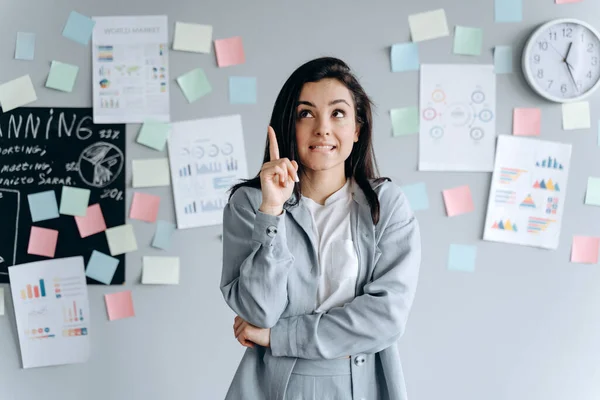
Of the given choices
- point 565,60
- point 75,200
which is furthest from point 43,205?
point 565,60

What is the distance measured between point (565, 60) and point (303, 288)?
1.50m

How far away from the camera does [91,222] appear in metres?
2.36

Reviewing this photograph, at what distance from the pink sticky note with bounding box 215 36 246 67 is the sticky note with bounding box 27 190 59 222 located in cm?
75

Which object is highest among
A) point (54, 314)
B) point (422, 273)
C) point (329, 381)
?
point (329, 381)

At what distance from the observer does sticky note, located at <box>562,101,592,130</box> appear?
→ 238cm

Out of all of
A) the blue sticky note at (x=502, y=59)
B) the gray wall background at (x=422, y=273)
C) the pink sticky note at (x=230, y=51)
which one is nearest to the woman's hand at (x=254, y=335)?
the gray wall background at (x=422, y=273)

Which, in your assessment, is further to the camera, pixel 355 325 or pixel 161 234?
pixel 161 234

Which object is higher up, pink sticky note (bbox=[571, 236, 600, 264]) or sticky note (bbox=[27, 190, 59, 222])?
sticky note (bbox=[27, 190, 59, 222])

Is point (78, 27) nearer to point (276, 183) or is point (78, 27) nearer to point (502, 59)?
point (276, 183)

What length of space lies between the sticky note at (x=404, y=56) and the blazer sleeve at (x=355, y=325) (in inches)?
45.3

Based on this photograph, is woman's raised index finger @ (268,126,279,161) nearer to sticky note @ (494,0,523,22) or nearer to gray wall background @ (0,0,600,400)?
gray wall background @ (0,0,600,400)

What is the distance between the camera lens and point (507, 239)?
2391mm

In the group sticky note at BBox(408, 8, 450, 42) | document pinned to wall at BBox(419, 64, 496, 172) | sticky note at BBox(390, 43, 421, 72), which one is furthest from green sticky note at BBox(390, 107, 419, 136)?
sticky note at BBox(408, 8, 450, 42)

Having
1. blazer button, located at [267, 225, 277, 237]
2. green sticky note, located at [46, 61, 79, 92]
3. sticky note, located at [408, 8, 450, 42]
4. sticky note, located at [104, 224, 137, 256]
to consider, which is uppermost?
sticky note, located at [408, 8, 450, 42]
